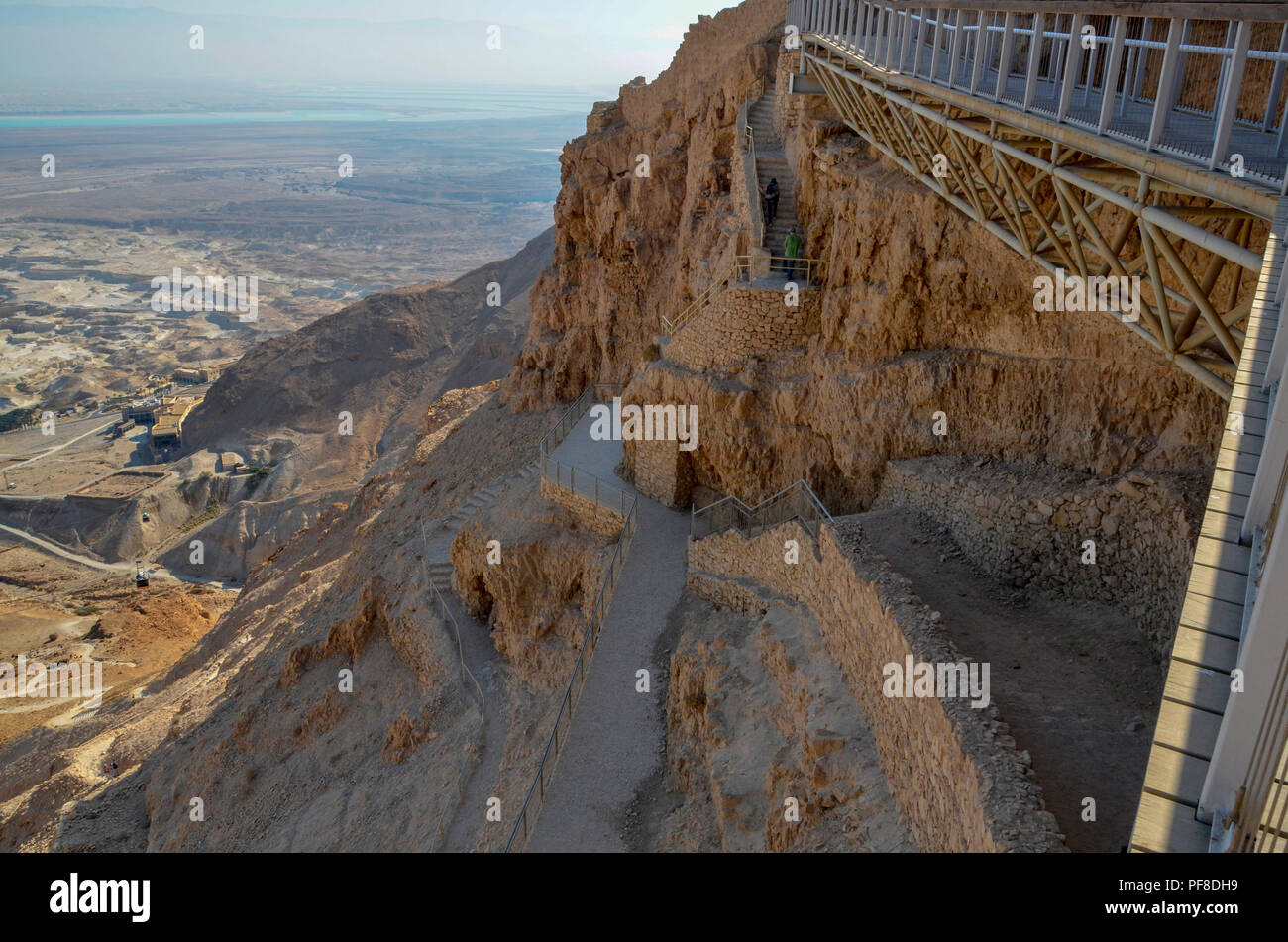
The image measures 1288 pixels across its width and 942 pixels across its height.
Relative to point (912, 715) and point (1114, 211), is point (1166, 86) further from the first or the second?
point (912, 715)

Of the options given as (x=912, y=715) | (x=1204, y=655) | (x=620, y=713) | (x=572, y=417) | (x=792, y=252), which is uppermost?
(x=792, y=252)

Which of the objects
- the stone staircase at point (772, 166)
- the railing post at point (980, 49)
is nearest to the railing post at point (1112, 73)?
Result: the railing post at point (980, 49)

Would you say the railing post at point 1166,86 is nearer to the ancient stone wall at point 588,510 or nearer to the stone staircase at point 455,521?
the ancient stone wall at point 588,510

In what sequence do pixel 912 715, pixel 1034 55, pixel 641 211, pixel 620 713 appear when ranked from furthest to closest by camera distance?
1. pixel 641 211
2. pixel 620 713
3. pixel 1034 55
4. pixel 912 715

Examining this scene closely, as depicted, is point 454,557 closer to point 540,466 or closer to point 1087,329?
point 540,466

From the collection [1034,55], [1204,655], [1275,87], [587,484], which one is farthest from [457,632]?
Answer: [1204,655]
